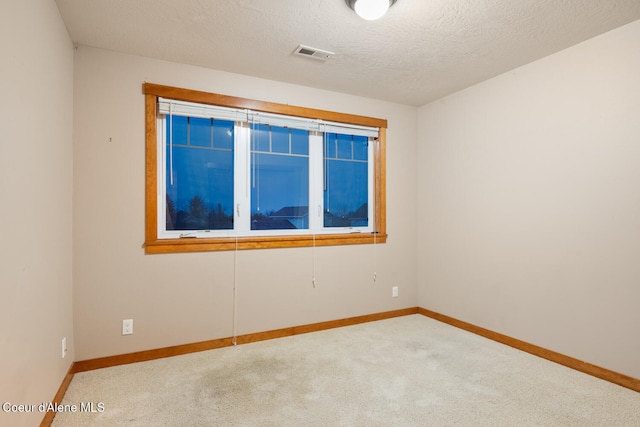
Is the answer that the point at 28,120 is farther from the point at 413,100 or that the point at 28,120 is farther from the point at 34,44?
the point at 413,100

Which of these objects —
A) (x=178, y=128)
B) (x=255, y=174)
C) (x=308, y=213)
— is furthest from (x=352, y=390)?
(x=178, y=128)

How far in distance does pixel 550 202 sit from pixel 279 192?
8.00 feet

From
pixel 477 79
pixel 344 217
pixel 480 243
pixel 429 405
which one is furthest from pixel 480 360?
pixel 477 79

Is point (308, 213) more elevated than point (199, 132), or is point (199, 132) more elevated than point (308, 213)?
point (199, 132)

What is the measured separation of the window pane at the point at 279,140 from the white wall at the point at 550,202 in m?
1.79

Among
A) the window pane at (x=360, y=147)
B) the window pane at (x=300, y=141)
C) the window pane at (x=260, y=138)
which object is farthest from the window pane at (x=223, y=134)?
the window pane at (x=360, y=147)

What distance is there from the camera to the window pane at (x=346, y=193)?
3.68 m

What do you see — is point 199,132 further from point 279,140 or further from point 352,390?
point 352,390

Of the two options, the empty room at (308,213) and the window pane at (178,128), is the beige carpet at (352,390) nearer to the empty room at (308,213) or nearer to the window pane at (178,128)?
the empty room at (308,213)

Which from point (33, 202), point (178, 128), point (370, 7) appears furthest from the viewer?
point (178, 128)

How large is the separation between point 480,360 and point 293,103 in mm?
2915

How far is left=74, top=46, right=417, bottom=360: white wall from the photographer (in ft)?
8.48

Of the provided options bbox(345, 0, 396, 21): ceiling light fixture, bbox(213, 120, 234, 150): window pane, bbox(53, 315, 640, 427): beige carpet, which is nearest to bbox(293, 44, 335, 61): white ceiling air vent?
bbox(345, 0, 396, 21): ceiling light fixture

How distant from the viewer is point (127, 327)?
270 cm
